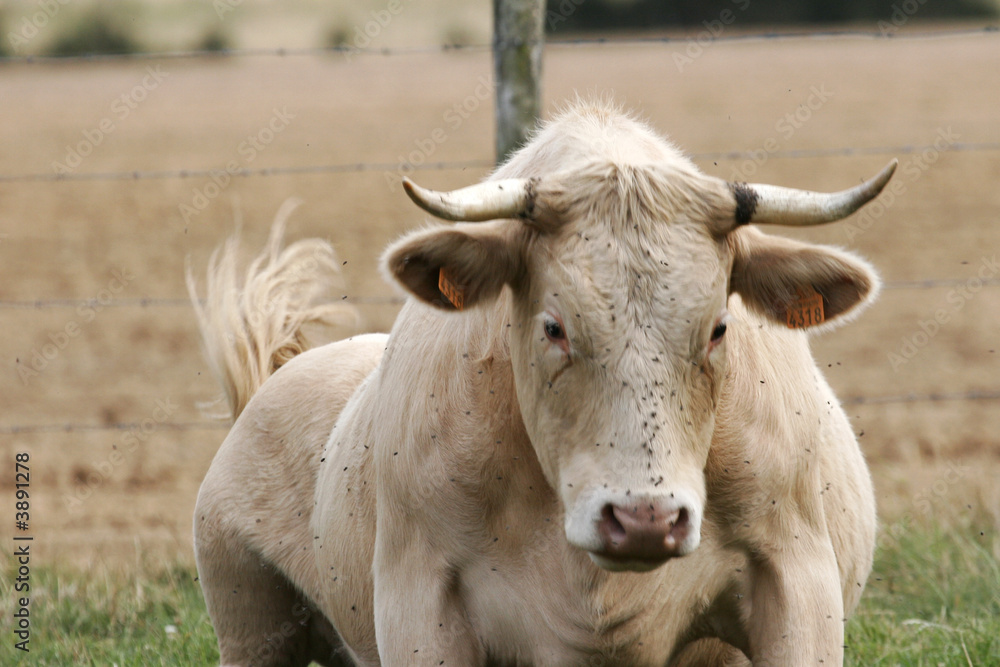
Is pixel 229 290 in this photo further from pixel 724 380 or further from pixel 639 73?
pixel 639 73

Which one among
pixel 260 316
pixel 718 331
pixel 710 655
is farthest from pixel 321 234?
pixel 718 331

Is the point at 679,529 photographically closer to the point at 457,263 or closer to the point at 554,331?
the point at 554,331

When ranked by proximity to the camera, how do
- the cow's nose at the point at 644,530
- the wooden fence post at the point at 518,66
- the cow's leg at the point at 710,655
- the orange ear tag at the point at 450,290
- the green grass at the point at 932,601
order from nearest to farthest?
the cow's nose at the point at 644,530 → the orange ear tag at the point at 450,290 → the cow's leg at the point at 710,655 → the green grass at the point at 932,601 → the wooden fence post at the point at 518,66

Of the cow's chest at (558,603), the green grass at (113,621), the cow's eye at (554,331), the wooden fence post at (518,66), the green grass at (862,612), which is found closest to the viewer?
the cow's eye at (554,331)

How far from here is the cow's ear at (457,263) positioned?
268cm

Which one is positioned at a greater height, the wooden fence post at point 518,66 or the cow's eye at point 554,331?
the cow's eye at point 554,331

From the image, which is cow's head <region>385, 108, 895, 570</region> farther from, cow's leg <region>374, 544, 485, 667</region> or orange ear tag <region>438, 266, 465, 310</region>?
cow's leg <region>374, 544, 485, 667</region>

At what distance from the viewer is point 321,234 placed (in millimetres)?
13086

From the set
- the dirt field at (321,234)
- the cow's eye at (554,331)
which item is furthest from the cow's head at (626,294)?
the dirt field at (321,234)

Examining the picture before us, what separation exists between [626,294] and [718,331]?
0.82ft

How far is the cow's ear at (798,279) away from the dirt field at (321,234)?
100 centimetres

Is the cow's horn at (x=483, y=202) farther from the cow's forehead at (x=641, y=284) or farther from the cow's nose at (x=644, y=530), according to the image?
the cow's nose at (x=644, y=530)

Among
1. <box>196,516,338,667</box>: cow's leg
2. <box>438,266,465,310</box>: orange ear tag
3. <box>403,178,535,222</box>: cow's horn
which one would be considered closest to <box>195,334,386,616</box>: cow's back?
<box>196,516,338,667</box>: cow's leg

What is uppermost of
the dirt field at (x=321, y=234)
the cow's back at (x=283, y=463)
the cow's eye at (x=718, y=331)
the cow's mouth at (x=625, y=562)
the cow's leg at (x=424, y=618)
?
the cow's eye at (x=718, y=331)
